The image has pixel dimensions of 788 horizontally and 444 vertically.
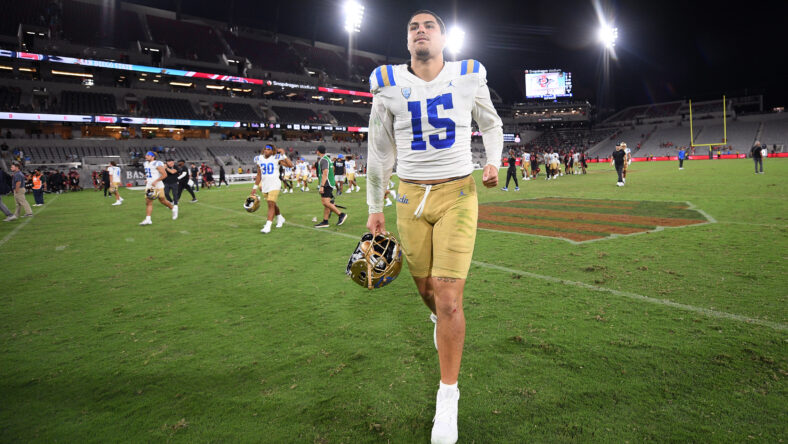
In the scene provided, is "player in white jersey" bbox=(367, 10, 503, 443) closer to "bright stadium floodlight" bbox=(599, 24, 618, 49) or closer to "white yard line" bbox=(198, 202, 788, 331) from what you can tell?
"white yard line" bbox=(198, 202, 788, 331)

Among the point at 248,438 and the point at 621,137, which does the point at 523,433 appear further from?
the point at 621,137

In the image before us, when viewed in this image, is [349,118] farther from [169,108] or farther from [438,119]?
[438,119]

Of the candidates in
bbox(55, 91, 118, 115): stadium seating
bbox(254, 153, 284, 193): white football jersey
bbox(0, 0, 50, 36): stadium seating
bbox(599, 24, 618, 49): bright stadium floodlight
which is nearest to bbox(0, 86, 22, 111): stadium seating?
bbox(55, 91, 118, 115): stadium seating

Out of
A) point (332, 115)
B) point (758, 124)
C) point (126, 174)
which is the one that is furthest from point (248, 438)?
point (758, 124)

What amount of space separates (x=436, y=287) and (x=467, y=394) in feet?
2.60

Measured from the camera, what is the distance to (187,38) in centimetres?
5441

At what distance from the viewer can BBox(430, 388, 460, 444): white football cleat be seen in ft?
7.58

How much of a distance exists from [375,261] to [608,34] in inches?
2479

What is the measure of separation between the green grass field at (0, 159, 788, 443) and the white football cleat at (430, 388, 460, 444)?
0.40 ft

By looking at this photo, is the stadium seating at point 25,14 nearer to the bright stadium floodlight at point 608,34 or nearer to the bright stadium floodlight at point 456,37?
the bright stadium floodlight at point 456,37

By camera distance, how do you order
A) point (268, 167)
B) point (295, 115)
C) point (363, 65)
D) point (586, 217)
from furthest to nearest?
1. point (363, 65)
2. point (295, 115)
3. point (268, 167)
4. point (586, 217)

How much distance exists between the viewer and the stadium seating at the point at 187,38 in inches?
2051

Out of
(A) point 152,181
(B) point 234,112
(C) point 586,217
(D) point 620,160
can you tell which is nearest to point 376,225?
(C) point 586,217

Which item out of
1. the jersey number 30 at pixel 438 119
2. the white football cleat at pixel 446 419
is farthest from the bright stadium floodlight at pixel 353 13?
the white football cleat at pixel 446 419
